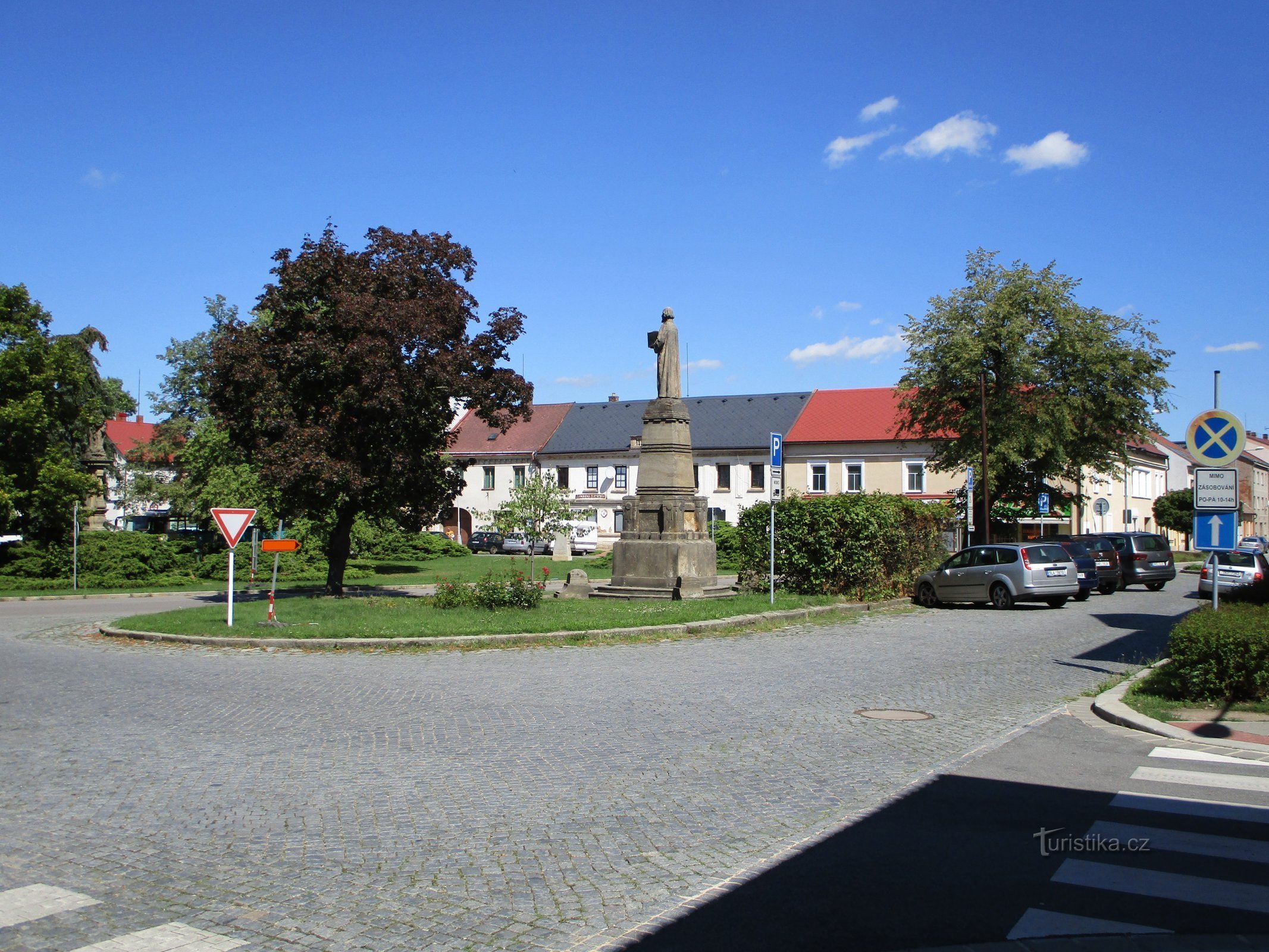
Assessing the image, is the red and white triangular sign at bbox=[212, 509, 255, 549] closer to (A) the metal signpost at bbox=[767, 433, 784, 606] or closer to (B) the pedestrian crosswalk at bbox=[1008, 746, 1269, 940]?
(A) the metal signpost at bbox=[767, 433, 784, 606]

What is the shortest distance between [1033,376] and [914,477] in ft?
70.9

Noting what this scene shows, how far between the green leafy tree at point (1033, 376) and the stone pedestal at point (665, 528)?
20.3 meters

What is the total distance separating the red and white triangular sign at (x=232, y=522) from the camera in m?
17.3

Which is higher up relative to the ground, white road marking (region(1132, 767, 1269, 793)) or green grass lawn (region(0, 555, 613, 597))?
white road marking (region(1132, 767, 1269, 793))

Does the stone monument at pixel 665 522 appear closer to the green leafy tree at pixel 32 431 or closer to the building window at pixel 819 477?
the green leafy tree at pixel 32 431

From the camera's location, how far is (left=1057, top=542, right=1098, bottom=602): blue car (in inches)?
1011

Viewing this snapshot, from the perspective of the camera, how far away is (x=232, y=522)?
17.4m

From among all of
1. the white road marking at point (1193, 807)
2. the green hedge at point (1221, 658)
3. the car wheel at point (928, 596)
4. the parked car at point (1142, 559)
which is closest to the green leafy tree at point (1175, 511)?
the parked car at point (1142, 559)

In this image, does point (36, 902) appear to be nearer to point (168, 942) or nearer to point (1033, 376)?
point (168, 942)

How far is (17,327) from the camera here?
1407 inches

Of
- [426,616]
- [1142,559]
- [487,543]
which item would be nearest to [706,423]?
[487,543]

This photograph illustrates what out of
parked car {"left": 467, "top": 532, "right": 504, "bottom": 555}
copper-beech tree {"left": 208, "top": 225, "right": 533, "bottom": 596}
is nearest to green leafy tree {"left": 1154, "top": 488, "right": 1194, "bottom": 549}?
parked car {"left": 467, "top": 532, "right": 504, "bottom": 555}

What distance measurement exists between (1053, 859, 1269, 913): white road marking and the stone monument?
658 inches

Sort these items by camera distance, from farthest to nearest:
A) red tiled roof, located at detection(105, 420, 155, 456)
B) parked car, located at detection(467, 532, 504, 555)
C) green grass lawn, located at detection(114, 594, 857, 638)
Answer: red tiled roof, located at detection(105, 420, 155, 456)
parked car, located at detection(467, 532, 504, 555)
green grass lawn, located at detection(114, 594, 857, 638)
